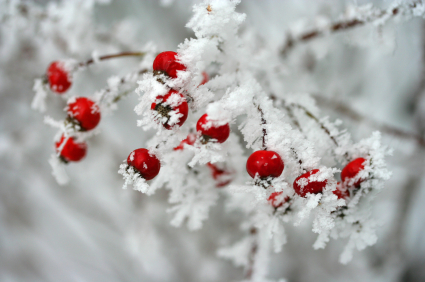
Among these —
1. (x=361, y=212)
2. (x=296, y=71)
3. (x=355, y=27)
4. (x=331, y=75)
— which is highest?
(x=331, y=75)

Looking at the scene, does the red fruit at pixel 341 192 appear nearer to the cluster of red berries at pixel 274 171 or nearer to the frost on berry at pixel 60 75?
the cluster of red berries at pixel 274 171

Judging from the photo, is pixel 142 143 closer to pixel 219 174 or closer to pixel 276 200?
pixel 219 174

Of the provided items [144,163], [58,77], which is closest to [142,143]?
[58,77]

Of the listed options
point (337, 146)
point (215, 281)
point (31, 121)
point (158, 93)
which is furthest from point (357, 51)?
point (31, 121)

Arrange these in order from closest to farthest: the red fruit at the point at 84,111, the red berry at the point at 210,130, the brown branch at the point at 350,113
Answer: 1. the red berry at the point at 210,130
2. the red fruit at the point at 84,111
3. the brown branch at the point at 350,113

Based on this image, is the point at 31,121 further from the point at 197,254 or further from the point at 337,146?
the point at 337,146

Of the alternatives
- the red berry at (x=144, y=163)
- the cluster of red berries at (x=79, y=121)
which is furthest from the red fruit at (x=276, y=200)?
the cluster of red berries at (x=79, y=121)
